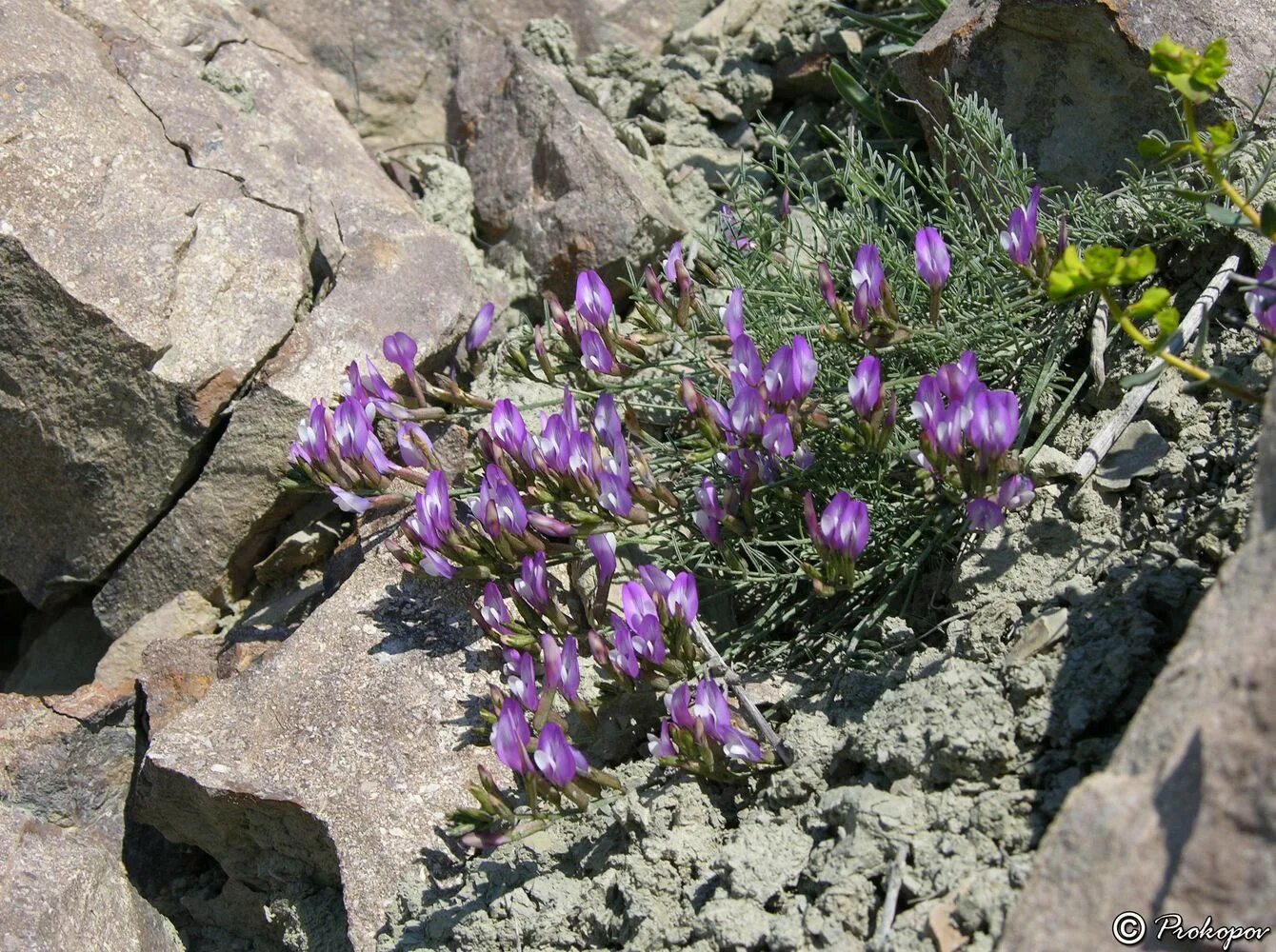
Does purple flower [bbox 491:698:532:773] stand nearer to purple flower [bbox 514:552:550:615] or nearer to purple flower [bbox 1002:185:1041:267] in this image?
purple flower [bbox 514:552:550:615]

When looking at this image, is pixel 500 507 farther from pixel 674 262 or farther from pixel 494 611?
pixel 674 262

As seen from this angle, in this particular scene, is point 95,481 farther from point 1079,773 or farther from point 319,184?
point 1079,773

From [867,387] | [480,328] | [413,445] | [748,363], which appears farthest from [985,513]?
[480,328]

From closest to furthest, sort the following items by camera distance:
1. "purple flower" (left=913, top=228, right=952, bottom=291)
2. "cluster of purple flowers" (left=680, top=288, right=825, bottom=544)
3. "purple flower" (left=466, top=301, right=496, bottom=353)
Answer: "cluster of purple flowers" (left=680, top=288, right=825, bottom=544), "purple flower" (left=913, top=228, right=952, bottom=291), "purple flower" (left=466, top=301, right=496, bottom=353)

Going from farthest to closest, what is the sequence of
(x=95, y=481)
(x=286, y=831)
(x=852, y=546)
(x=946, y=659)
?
(x=95, y=481) < (x=286, y=831) < (x=852, y=546) < (x=946, y=659)

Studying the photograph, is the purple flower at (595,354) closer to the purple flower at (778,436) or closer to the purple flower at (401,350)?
the purple flower at (401,350)

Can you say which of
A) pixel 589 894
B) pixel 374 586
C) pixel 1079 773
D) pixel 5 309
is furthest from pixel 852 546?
pixel 5 309

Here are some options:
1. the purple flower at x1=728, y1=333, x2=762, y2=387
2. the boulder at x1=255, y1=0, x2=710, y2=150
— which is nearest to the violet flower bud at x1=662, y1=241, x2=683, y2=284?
the purple flower at x1=728, y1=333, x2=762, y2=387
